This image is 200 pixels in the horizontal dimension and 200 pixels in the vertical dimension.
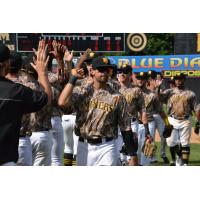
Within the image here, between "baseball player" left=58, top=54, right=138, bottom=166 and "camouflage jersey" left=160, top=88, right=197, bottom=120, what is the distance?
6.55 meters

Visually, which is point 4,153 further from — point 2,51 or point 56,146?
point 56,146

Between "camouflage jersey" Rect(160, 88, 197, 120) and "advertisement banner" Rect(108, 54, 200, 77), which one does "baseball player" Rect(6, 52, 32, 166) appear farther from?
"advertisement banner" Rect(108, 54, 200, 77)

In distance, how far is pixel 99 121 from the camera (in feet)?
27.6

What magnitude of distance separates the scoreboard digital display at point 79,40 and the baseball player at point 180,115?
47.6 feet

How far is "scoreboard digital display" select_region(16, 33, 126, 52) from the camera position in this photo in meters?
29.1

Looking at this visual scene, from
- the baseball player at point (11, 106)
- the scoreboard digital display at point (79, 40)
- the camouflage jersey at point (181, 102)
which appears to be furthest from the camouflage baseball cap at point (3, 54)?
the scoreboard digital display at point (79, 40)

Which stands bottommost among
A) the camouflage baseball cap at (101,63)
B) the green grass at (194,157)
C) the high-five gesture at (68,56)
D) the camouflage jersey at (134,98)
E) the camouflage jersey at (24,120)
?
the green grass at (194,157)

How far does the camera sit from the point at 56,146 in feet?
39.7

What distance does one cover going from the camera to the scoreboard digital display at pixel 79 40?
29062 millimetres

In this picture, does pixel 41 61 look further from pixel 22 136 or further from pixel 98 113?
pixel 22 136

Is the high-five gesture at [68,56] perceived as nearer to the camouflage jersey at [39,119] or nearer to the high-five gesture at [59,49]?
the high-five gesture at [59,49]

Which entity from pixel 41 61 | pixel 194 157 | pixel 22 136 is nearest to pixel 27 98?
pixel 41 61

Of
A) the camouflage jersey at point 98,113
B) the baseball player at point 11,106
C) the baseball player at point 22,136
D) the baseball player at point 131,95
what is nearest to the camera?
the baseball player at point 11,106

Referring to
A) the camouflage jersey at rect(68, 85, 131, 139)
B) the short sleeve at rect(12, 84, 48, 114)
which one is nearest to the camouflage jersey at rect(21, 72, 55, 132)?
the camouflage jersey at rect(68, 85, 131, 139)
